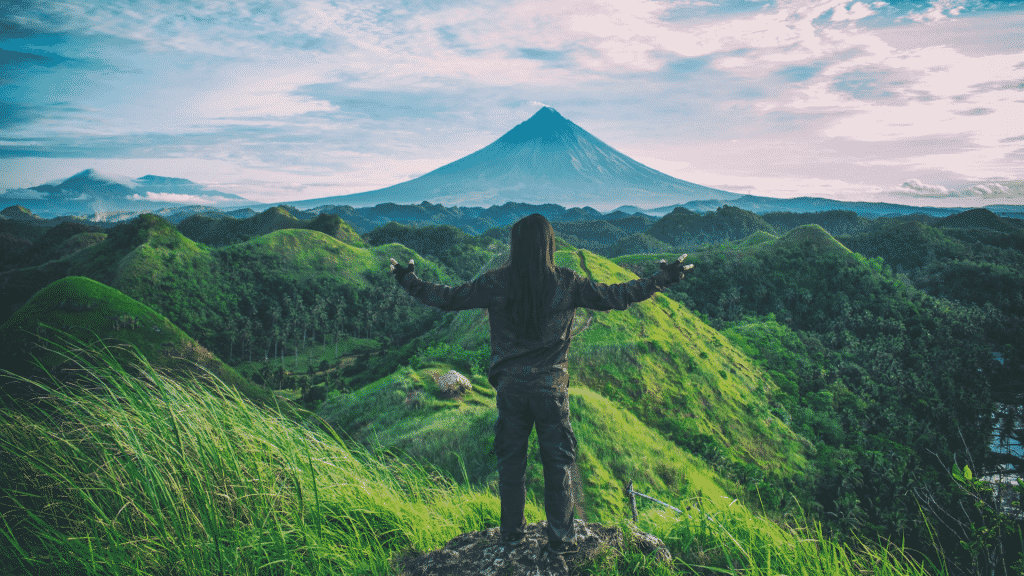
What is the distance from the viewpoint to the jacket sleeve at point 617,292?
9.54 feet

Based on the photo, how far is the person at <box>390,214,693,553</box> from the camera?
2.90 m

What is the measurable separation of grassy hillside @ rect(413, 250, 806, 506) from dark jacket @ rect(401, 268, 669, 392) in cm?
1759

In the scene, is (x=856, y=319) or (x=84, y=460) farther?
(x=856, y=319)

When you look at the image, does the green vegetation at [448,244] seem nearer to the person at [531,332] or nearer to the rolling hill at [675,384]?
the rolling hill at [675,384]

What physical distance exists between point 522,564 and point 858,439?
3383 centimetres

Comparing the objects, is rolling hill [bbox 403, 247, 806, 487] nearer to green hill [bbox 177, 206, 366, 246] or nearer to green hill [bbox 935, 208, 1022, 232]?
green hill [bbox 177, 206, 366, 246]

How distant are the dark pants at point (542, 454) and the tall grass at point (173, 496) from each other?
602 millimetres

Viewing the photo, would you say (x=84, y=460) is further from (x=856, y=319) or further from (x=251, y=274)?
(x=251, y=274)

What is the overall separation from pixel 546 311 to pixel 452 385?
47.9 ft

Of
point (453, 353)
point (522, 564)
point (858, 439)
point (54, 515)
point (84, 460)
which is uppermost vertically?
point (84, 460)

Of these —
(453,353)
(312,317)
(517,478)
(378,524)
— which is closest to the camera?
(378,524)

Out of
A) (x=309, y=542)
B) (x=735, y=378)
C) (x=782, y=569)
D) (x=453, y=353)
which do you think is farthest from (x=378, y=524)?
(x=735, y=378)

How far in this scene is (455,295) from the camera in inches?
119

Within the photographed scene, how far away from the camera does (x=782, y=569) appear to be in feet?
7.77
